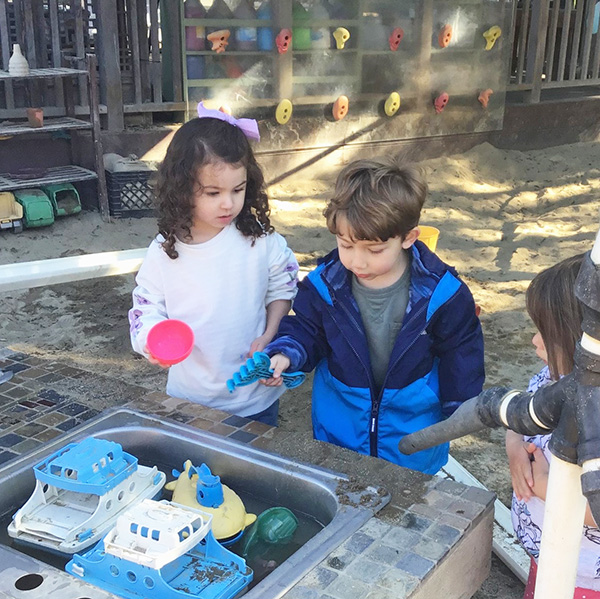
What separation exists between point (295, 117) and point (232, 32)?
888 mm

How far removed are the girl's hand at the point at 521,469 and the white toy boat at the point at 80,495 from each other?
0.64m

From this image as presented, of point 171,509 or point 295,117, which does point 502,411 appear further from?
point 295,117

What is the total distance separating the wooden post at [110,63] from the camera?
567cm

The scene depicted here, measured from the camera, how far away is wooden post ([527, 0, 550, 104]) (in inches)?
310

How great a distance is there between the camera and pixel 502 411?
0.69m

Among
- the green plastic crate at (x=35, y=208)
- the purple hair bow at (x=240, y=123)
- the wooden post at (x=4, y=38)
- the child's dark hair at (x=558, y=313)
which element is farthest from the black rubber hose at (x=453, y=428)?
the wooden post at (x=4, y=38)

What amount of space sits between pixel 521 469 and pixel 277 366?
22.3 inches

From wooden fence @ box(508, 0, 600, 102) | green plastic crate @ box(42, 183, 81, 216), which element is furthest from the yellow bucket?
wooden fence @ box(508, 0, 600, 102)

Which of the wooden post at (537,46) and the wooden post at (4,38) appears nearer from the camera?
the wooden post at (4,38)

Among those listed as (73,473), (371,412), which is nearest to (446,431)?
(73,473)

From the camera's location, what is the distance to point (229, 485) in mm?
1491

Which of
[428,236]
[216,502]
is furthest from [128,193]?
[216,502]

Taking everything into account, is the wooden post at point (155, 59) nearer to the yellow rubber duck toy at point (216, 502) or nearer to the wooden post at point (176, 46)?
the wooden post at point (176, 46)

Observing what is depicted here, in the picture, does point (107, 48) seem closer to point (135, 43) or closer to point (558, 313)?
point (135, 43)
